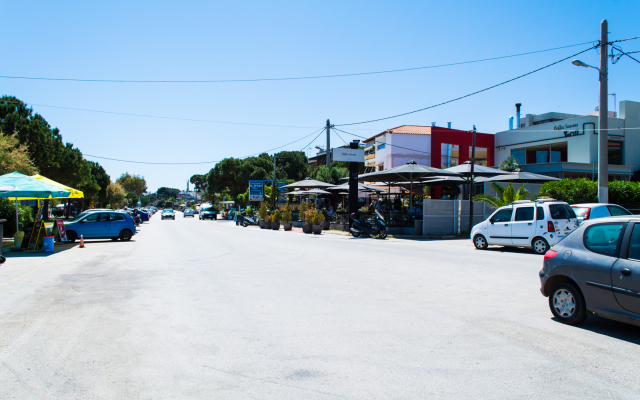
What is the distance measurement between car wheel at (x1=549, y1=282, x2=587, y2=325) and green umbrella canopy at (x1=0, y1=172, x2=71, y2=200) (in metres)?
16.4

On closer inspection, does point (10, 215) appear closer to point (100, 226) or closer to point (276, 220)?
point (100, 226)

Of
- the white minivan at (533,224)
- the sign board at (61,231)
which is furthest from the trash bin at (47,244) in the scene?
the white minivan at (533,224)

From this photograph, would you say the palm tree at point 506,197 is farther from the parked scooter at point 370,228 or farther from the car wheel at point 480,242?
the car wheel at point 480,242

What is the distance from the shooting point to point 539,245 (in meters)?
14.0

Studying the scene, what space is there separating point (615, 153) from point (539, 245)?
26.4 m

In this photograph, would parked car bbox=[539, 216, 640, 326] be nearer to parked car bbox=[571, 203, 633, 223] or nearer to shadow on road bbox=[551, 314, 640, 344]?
shadow on road bbox=[551, 314, 640, 344]

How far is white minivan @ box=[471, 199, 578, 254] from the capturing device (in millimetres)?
13727

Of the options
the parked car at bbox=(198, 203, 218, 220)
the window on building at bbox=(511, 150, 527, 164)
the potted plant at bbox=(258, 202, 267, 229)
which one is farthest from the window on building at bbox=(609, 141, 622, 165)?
the parked car at bbox=(198, 203, 218, 220)

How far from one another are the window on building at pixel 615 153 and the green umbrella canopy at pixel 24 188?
37.7 m

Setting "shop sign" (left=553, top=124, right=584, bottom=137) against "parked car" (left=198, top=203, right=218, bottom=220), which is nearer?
"shop sign" (left=553, top=124, right=584, bottom=137)

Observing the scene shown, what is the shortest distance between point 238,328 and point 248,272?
4770 millimetres

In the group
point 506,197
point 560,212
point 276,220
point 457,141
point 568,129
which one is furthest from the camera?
point 457,141

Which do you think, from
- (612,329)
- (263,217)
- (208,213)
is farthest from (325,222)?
(208,213)

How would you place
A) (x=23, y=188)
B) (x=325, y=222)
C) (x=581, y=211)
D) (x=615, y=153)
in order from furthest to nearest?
(x=615, y=153) < (x=325, y=222) < (x=23, y=188) < (x=581, y=211)
